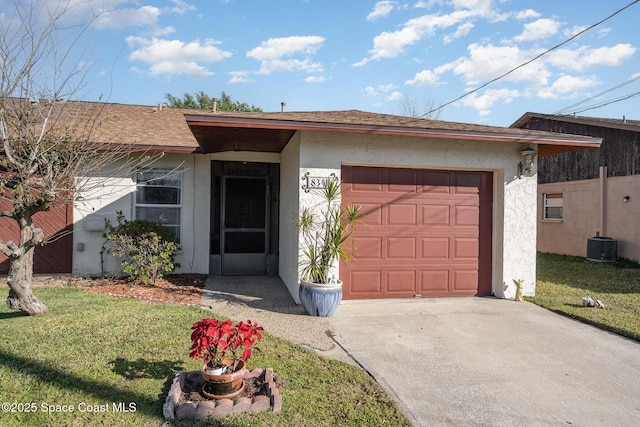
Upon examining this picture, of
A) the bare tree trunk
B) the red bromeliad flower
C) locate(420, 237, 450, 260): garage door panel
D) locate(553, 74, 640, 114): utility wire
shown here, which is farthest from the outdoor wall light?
locate(553, 74, 640, 114): utility wire

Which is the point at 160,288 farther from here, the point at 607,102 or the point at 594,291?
the point at 607,102

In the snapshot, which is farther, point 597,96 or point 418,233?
point 597,96

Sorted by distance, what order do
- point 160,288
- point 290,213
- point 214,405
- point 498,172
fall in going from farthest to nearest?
point 160,288 → point 498,172 → point 290,213 → point 214,405

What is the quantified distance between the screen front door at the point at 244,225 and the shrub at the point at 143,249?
1660 mm

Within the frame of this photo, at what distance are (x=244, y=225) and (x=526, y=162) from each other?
19.8 feet

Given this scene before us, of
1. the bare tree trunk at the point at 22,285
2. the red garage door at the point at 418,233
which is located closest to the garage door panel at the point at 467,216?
the red garage door at the point at 418,233

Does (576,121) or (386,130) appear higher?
(576,121)

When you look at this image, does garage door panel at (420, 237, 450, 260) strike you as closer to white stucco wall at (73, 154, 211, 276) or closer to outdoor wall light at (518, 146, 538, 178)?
outdoor wall light at (518, 146, 538, 178)

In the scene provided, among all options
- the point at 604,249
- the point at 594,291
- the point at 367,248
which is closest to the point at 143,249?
the point at 367,248

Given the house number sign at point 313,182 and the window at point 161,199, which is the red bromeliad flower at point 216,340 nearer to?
the house number sign at point 313,182

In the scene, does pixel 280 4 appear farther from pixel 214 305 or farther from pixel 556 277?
pixel 556 277

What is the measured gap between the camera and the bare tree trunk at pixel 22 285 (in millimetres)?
4520

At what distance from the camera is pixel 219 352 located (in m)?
3.00

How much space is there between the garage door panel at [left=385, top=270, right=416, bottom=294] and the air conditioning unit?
8.38 metres
